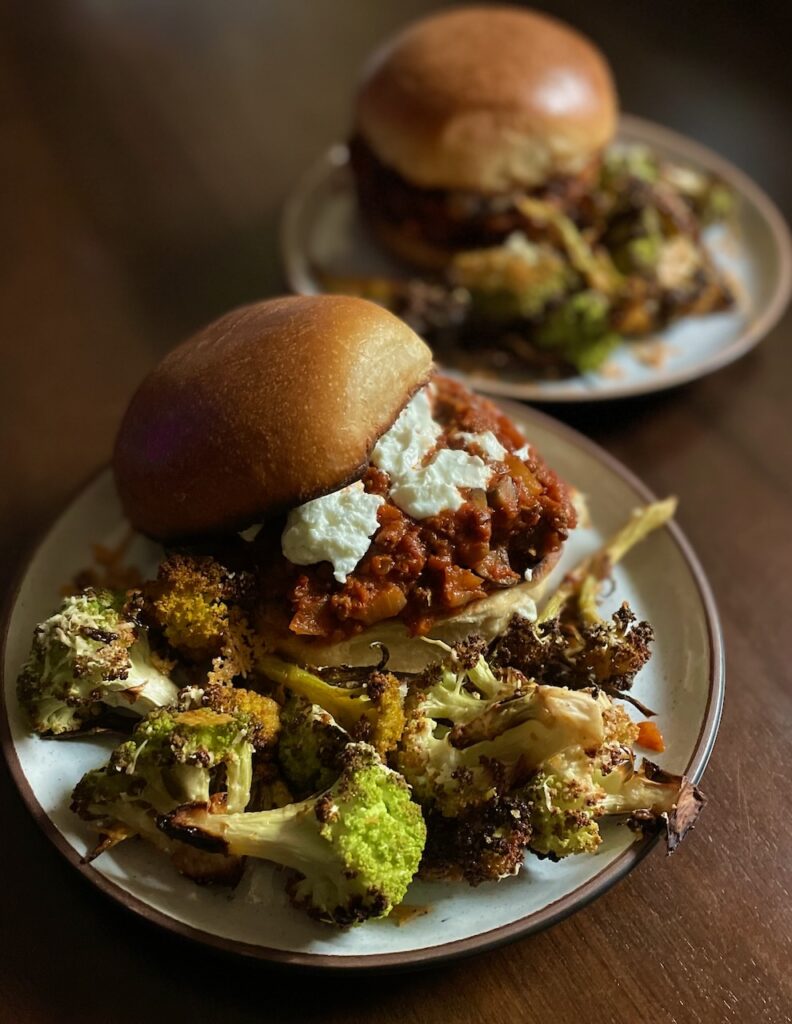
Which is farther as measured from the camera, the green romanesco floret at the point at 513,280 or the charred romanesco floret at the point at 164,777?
the green romanesco floret at the point at 513,280

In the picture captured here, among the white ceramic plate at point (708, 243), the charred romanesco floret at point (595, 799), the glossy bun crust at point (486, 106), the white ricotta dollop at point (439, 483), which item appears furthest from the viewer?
the glossy bun crust at point (486, 106)

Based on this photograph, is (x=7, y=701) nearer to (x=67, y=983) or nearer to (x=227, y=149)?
(x=67, y=983)

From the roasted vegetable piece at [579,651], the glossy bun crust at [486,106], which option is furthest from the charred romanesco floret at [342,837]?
the glossy bun crust at [486,106]

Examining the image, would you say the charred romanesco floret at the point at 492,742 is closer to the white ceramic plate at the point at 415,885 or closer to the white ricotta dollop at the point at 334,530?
the white ceramic plate at the point at 415,885

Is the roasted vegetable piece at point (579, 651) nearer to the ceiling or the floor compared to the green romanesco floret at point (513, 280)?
nearer to the floor

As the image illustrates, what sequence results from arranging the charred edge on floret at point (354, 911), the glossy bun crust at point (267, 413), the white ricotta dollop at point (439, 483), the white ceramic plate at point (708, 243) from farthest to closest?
the white ceramic plate at point (708, 243), the white ricotta dollop at point (439, 483), the glossy bun crust at point (267, 413), the charred edge on floret at point (354, 911)

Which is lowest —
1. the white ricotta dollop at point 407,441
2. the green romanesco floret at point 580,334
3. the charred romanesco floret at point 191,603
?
the charred romanesco floret at point 191,603

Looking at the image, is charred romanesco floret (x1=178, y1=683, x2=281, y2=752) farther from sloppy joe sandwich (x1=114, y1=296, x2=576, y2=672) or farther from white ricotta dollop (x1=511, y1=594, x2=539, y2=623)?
white ricotta dollop (x1=511, y1=594, x2=539, y2=623)
